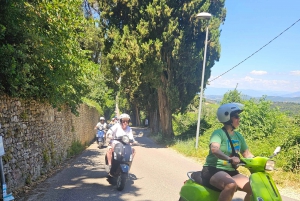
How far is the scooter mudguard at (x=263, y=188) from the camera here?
10.1 ft

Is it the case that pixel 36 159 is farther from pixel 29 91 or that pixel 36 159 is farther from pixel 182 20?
pixel 182 20

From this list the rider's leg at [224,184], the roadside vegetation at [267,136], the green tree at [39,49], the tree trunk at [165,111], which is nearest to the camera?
the rider's leg at [224,184]

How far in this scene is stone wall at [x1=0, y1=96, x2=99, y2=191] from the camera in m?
5.91

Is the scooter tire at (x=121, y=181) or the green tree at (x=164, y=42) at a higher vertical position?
the green tree at (x=164, y=42)

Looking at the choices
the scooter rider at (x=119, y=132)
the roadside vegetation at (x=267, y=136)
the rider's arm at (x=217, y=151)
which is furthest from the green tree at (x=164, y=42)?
the rider's arm at (x=217, y=151)

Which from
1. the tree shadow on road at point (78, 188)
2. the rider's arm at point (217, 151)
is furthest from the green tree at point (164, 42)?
the rider's arm at point (217, 151)

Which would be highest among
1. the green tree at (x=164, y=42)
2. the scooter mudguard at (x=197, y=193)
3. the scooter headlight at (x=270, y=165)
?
the green tree at (x=164, y=42)

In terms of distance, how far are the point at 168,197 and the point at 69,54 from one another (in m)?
5.10

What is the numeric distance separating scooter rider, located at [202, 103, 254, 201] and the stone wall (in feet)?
13.7

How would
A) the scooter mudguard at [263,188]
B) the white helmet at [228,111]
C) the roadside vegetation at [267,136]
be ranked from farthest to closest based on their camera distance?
the roadside vegetation at [267,136] < the white helmet at [228,111] < the scooter mudguard at [263,188]

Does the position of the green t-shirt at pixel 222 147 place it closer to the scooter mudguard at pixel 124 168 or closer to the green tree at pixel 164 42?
the scooter mudguard at pixel 124 168

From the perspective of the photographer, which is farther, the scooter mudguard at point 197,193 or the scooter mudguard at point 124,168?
the scooter mudguard at point 124,168

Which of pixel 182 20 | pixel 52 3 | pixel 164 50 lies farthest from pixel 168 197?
pixel 182 20

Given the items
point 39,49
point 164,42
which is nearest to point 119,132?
point 39,49
